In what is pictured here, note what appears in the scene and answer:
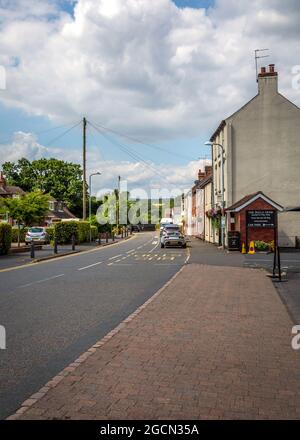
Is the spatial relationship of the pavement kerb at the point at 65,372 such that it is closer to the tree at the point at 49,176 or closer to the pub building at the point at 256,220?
the pub building at the point at 256,220

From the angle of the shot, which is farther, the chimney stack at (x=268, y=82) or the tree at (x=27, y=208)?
the tree at (x=27, y=208)

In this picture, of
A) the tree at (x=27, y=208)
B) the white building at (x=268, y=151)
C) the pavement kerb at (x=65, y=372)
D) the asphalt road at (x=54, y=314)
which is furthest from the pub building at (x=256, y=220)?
the pavement kerb at (x=65, y=372)

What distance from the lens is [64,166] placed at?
88.6m

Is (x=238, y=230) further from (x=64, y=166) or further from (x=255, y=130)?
(x=64, y=166)

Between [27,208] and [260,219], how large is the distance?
18789 millimetres

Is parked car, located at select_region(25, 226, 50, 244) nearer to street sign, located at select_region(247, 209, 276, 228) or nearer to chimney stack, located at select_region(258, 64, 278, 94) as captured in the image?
street sign, located at select_region(247, 209, 276, 228)

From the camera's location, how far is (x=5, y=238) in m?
26.0

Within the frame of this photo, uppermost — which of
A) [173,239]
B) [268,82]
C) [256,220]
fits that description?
[268,82]

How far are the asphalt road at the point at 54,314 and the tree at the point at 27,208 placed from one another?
20909mm

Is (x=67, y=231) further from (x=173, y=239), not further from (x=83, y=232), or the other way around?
(x=173, y=239)

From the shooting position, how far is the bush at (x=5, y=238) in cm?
2535

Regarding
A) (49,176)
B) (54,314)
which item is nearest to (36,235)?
(54,314)

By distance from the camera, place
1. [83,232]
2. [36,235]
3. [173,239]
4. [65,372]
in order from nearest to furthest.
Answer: [65,372] < [173,239] < [36,235] < [83,232]
